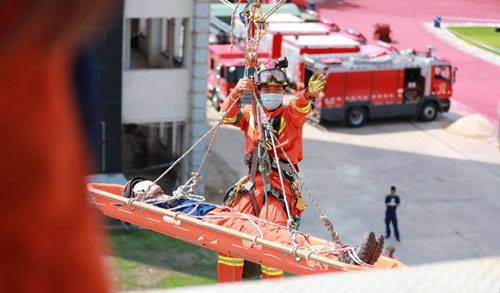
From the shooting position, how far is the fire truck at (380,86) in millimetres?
28500

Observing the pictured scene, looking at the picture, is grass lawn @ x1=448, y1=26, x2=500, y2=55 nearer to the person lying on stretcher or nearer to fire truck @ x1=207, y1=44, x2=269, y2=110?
the person lying on stretcher

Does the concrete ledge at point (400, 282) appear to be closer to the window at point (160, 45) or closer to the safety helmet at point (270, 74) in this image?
the safety helmet at point (270, 74)

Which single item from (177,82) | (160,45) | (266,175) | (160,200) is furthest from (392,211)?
(160,200)

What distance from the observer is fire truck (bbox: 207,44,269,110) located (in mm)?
28875

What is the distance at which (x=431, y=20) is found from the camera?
38438mm

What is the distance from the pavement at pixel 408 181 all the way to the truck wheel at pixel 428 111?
317 mm

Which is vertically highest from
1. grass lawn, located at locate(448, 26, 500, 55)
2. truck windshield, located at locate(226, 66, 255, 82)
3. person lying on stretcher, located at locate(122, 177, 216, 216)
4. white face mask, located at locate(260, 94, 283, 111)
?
grass lawn, located at locate(448, 26, 500, 55)

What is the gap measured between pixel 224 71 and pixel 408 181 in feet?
28.4

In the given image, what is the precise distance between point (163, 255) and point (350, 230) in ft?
16.0

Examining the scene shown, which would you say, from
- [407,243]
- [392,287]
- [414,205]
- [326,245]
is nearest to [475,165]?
[414,205]


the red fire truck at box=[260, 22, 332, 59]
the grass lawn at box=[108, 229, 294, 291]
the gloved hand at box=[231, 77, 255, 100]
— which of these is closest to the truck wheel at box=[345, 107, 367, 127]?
the red fire truck at box=[260, 22, 332, 59]

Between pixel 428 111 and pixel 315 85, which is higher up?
pixel 315 85

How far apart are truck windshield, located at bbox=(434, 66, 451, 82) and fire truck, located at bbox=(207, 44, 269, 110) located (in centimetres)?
Result: 634

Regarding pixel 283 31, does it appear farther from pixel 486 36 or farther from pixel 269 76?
pixel 269 76
